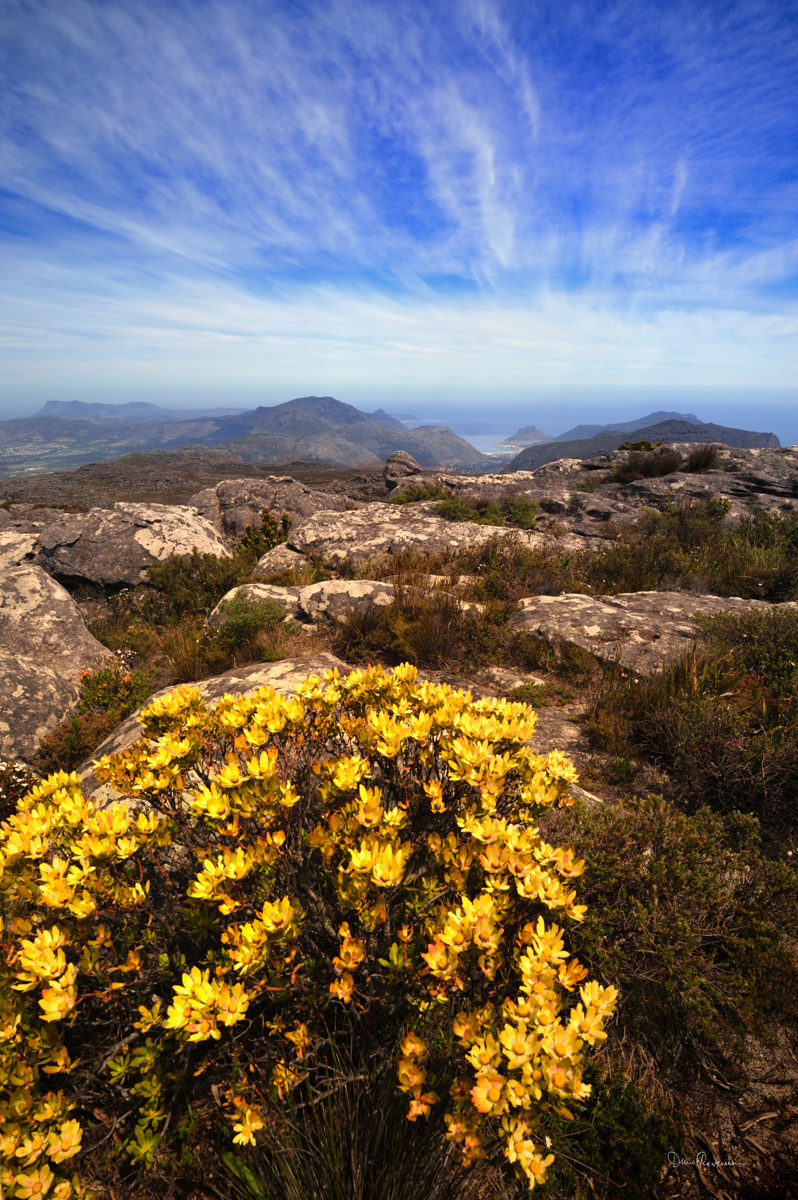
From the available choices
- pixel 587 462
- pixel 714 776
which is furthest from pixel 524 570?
pixel 587 462

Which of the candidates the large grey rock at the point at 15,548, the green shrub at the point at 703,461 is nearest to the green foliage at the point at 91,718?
the large grey rock at the point at 15,548

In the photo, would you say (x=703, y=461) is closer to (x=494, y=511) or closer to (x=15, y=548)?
(x=494, y=511)

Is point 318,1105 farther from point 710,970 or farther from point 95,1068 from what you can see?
point 710,970

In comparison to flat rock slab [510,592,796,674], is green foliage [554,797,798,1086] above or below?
below

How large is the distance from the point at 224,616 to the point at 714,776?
607cm

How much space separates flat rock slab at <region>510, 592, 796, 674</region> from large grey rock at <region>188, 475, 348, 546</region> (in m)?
11.0

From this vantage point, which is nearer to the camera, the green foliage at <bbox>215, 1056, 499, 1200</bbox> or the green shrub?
the green foliage at <bbox>215, 1056, 499, 1200</bbox>

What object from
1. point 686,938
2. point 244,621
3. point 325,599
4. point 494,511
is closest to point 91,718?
point 244,621

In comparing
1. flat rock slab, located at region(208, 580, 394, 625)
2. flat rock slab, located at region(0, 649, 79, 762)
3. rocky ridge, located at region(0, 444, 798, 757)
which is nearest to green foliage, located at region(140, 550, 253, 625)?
rocky ridge, located at region(0, 444, 798, 757)

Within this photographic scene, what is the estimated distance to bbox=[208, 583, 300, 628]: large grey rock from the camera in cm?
697

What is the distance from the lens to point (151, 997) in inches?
72.6

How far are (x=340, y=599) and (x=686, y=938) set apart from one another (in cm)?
538

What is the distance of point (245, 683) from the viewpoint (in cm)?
463

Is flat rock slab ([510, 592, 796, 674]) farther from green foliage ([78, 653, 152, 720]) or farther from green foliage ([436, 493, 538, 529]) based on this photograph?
green foliage ([436, 493, 538, 529])
